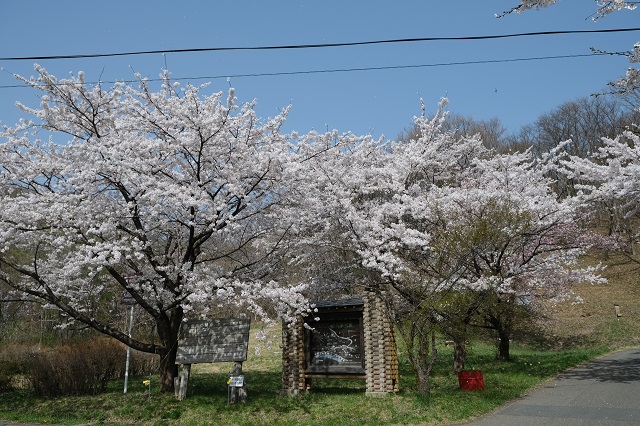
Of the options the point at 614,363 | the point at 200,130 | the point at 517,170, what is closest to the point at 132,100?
the point at 200,130

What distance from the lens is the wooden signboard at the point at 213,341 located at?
11.1 m

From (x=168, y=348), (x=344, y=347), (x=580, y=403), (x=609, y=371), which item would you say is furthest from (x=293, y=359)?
(x=609, y=371)

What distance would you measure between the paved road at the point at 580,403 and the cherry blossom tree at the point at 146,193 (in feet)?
15.2

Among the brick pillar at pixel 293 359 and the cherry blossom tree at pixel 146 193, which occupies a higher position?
the cherry blossom tree at pixel 146 193

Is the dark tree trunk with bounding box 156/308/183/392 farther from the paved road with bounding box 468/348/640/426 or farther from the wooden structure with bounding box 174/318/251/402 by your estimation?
the paved road with bounding box 468/348/640/426

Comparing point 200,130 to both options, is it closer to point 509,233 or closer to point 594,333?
point 509,233

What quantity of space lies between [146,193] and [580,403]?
9463 millimetres

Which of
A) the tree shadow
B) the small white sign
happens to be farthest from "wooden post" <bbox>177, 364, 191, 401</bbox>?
the tree shadow

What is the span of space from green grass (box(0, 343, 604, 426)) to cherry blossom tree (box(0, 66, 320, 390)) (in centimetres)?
144

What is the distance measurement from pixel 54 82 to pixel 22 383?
839cm

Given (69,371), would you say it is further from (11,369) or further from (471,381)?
(471,381)

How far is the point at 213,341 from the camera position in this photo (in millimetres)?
11414

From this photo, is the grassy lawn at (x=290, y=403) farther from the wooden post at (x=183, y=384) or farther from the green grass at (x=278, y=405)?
the wooden post at (x=183, y=384)

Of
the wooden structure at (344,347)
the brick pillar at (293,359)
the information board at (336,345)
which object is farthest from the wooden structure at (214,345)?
the information board at (336,345)
